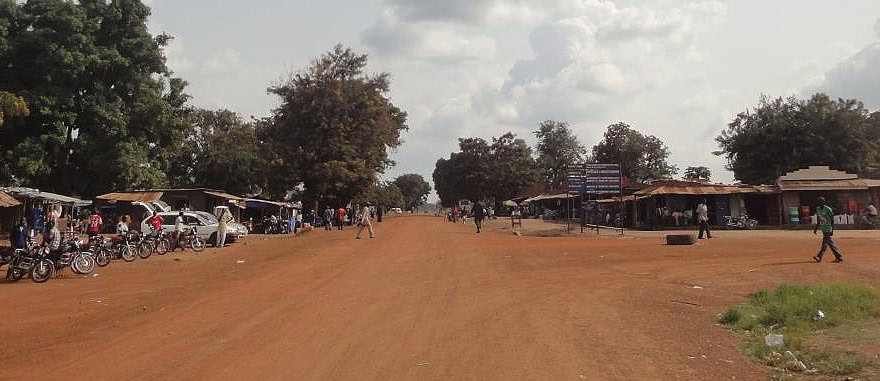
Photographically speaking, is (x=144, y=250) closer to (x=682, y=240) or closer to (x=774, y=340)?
(x=682, y=240)

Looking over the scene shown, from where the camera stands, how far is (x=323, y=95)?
51.8 m

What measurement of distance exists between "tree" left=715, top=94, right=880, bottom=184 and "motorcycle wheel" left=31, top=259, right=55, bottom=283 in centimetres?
5039

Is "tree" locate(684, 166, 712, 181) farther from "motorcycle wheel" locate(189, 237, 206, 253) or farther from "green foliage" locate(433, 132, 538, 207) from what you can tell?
"motorcycle wheel" locate(189, 237, 206, 253)

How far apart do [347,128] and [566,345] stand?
1816 inches

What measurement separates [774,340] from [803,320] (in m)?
1.71

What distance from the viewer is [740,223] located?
118 feet

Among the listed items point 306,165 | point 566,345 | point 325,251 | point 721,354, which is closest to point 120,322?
point 566,345

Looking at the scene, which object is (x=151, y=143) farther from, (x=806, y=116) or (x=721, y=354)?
(x=806, y=116)

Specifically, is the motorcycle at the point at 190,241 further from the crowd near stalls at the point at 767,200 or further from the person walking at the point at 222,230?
the crowd near stalls at the point at 767,200

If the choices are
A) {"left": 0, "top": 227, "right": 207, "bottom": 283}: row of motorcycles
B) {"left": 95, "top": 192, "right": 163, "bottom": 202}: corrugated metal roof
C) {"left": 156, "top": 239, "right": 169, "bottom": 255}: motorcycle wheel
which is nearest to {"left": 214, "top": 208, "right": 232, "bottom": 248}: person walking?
{"left": 156, "top": 239, "right": 169, "bottom": 255}: motorcycle wheel

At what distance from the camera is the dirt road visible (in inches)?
259

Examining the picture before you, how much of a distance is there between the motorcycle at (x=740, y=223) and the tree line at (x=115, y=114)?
27.5 meters

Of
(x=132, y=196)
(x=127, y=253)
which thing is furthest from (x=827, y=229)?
(x=132, y=196)

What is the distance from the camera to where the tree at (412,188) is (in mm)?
166125
